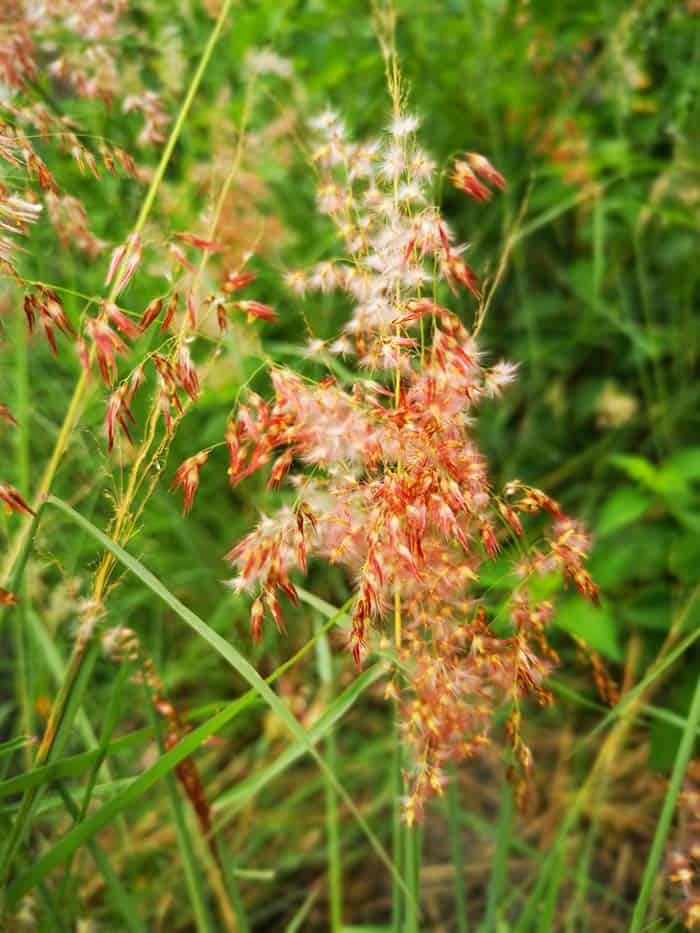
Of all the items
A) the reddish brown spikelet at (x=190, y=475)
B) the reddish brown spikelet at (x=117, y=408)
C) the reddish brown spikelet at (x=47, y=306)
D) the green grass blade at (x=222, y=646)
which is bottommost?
the green grass blade at (x=222, y=646)

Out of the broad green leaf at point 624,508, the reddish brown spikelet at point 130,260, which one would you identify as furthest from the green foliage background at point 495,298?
the reddish brown spikelet at point 130,260

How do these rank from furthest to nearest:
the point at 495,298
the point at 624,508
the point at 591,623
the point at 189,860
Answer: the point at 495,298 → the point at 624,508 → the point at 591,623 → the point at 189,860

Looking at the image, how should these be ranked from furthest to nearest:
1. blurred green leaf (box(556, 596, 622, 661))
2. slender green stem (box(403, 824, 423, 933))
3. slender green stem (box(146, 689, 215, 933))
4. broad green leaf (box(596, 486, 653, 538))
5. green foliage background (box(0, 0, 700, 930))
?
green foliage background (box(0, 0, 700, 930))
broad green leaf (box(596, 486, 653, 538))
blurred green leaf (box(556, 596, 622, 661))
slender green stem (box(146, 689, 215, 933))
slender green stem (box(403, 824, 423, 933))

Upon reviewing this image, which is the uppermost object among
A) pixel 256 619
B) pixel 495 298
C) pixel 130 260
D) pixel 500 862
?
pixel 130 260

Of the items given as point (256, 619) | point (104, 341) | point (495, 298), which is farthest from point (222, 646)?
point (495, 298)

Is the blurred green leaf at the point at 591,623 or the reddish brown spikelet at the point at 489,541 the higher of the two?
the reddish brown spikelet at the point at 489,541

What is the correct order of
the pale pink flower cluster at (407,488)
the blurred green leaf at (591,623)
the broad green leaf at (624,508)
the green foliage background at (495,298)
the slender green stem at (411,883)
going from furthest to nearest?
the green foliage background at (495,298) < the broad green leaf at (624,508) < the blurred green leaf at (591,623) < the slender green stem at (411,883) < the pale pink flower cluster at (407,488)

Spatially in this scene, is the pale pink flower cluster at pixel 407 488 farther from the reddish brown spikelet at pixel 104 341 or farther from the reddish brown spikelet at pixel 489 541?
the reddish brown spikelet at pixel 104 341

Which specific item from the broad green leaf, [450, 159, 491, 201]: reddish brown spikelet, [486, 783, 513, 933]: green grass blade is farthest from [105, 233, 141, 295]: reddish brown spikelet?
the broad green leaf

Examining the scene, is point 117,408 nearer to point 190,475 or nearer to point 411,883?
point 190,475

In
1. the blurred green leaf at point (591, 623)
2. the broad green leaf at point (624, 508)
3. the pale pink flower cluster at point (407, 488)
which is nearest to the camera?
the pale pink flower cluster at point (407, 488)

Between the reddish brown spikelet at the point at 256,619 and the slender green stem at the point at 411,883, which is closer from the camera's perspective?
the reddish brown spikelet at the point at 256,619

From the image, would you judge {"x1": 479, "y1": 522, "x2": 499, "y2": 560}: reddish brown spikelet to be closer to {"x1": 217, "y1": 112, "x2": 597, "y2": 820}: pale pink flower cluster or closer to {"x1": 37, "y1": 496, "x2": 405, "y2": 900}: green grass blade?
{"x1": 217, "y1": 112, "x2": 597, "y2": 820}: pale pink flower cluster

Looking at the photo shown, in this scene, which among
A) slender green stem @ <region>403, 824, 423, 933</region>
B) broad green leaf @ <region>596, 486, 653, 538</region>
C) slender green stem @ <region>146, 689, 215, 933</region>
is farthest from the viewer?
broad green leaf @ <region>596, 486, 653, 538</region>
